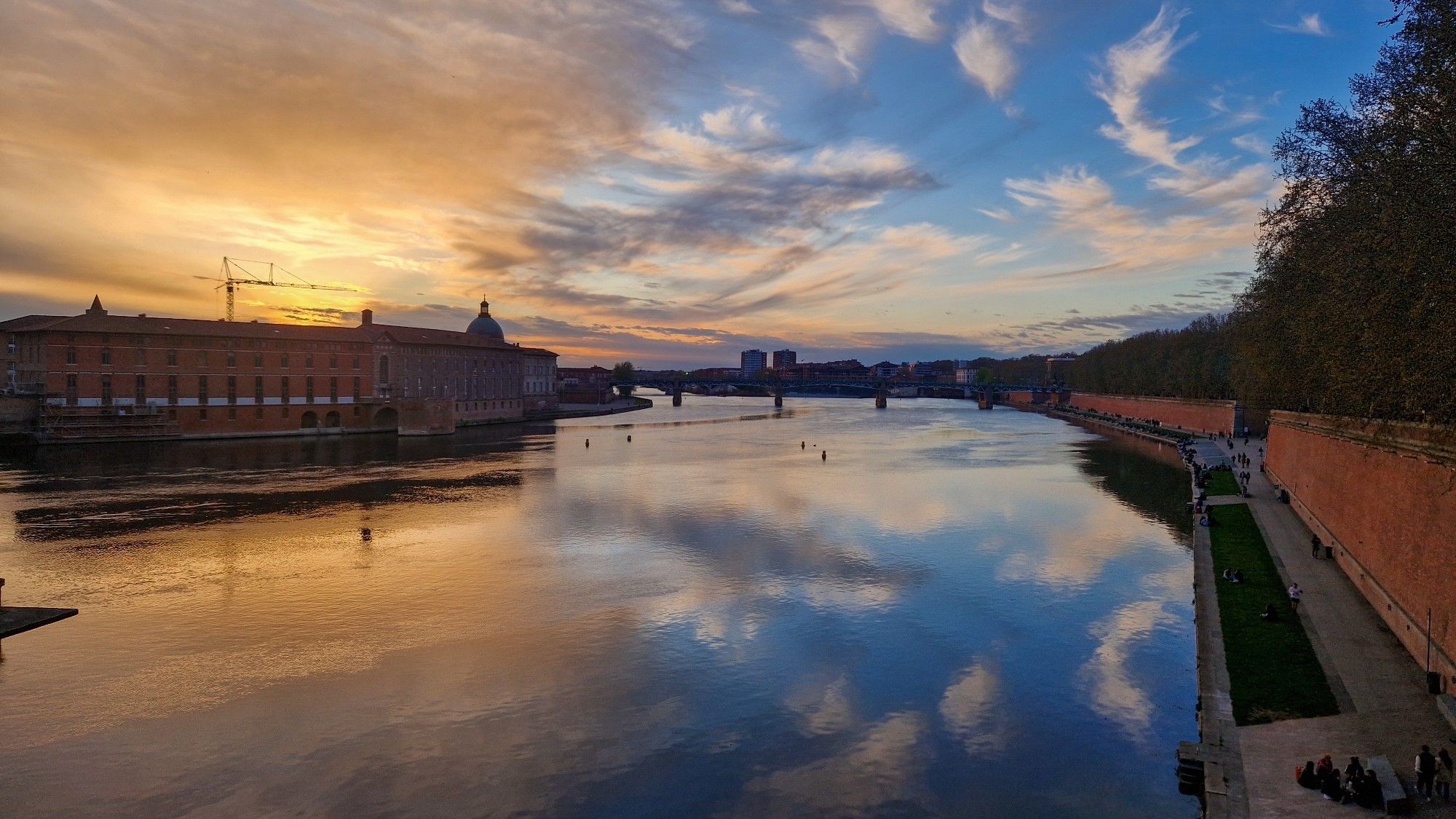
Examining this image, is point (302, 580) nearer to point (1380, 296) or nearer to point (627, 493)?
point (627, 493)

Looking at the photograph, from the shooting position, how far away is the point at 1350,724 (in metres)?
13.4

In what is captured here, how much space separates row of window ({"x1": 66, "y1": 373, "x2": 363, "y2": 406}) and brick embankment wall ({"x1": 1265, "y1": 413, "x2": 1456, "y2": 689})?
82.2 meters

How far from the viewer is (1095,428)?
103m

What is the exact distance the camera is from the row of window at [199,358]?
228 feet

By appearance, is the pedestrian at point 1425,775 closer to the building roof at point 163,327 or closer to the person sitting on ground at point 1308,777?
the person sitting on ground at point 1308,777

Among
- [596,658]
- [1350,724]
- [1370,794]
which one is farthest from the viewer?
[596,658]

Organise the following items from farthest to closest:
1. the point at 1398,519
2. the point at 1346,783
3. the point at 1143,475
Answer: the point at 1143,475 → the point at 1398,519 → the point at 1346,783

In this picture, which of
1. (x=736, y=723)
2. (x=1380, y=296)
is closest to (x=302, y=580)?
(x=736, y=723)

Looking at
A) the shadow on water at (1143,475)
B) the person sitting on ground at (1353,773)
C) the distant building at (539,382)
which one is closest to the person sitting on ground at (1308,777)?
the person sitting on ground at (1353,773)

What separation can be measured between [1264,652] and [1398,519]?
5798mm

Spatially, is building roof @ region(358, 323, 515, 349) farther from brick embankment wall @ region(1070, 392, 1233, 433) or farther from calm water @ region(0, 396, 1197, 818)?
brick embankment wall @ region(1070, 392, 1233, 433)

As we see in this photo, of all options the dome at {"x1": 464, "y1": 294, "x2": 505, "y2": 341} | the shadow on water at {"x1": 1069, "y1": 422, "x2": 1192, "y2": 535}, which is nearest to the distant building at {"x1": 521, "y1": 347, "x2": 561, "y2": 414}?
the dome at {"x1": 464, "y1": 294, "x2": 505, "y2": 341}

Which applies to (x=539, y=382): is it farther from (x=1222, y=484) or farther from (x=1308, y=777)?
(x=1308, y=777)

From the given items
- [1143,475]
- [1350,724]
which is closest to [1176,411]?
[1143,475]
